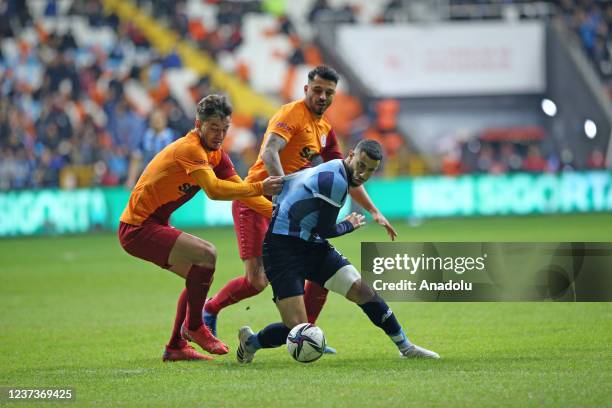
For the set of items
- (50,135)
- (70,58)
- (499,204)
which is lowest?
(499,204)

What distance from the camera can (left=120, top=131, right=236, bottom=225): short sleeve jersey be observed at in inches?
342

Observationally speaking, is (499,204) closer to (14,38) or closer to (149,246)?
(14,38)

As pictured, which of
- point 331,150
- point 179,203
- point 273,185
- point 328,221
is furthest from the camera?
point 331,150

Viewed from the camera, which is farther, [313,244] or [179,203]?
[179,203]

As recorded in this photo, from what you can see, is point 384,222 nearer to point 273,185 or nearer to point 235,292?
point 273,185

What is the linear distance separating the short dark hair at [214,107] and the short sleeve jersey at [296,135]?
2.69ft

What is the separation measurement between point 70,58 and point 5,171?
15.5 ft

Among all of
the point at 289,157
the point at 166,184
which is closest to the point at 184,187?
the point at 166,184

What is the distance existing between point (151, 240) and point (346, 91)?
73.8 ft

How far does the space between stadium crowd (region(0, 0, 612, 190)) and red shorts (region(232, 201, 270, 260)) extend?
566 inches

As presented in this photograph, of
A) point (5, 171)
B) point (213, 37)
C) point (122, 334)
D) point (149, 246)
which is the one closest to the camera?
point (149, 246)

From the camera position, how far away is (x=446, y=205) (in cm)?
2619

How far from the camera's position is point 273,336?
8.38 meters

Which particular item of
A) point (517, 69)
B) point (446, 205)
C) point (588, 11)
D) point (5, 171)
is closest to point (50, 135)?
point (5, 171)
